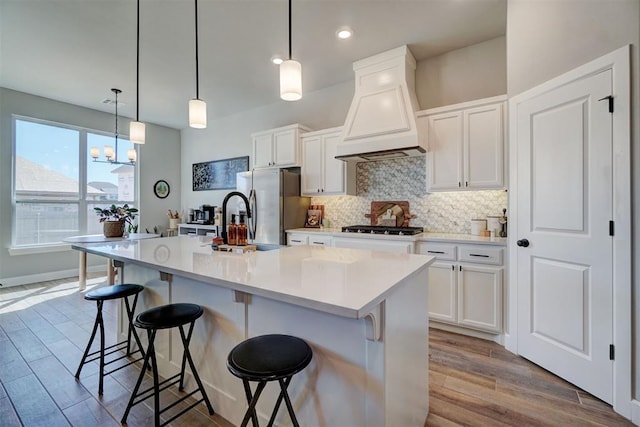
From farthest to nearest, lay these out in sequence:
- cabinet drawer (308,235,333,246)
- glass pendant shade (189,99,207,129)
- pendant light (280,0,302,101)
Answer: cabinet drawer (308,235,333,246) → glass pendant shade (189,99,207,129) → pendant light (280,0,302,101)

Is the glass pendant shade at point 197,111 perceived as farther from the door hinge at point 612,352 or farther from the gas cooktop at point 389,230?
the door hinge at point 612,352

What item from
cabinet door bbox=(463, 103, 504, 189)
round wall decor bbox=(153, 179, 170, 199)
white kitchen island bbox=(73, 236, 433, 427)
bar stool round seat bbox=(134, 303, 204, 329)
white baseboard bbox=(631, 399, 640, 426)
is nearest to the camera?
white kitchen island bbox=(73, 236, 433, 427)

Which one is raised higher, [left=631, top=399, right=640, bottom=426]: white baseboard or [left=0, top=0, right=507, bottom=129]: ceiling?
[left=0, top=0, right=507, bottom=129]: ceiling

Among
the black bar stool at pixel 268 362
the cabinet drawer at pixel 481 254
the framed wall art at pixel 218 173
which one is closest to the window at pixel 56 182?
the framed wall art at pixel 218 173

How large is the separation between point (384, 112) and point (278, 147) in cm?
178

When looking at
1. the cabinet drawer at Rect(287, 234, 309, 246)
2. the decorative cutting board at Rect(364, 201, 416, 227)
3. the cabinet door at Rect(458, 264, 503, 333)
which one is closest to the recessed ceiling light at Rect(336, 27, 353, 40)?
the decorative cutting board at Rect(364, 201, 416, 227)

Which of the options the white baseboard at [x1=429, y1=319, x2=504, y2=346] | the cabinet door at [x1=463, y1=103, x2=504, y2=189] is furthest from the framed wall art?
the white baseboard at [x1=429, y1=319, x2=504, y2=346]

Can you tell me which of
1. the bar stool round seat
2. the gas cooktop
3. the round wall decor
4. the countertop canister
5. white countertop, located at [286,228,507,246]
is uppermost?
the round wall decor

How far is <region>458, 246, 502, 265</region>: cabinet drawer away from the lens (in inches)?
103

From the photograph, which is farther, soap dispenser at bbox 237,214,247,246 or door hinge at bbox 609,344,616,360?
soap dispenser at bbox 237,214,247,246

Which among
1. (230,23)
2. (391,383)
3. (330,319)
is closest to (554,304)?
(391,383)

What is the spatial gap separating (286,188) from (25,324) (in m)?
3.24

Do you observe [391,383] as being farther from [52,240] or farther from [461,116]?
[52,240]

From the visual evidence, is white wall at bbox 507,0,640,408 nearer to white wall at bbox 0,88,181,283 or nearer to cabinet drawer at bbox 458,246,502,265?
cabinet drawer at bbox 458,246,502,265
